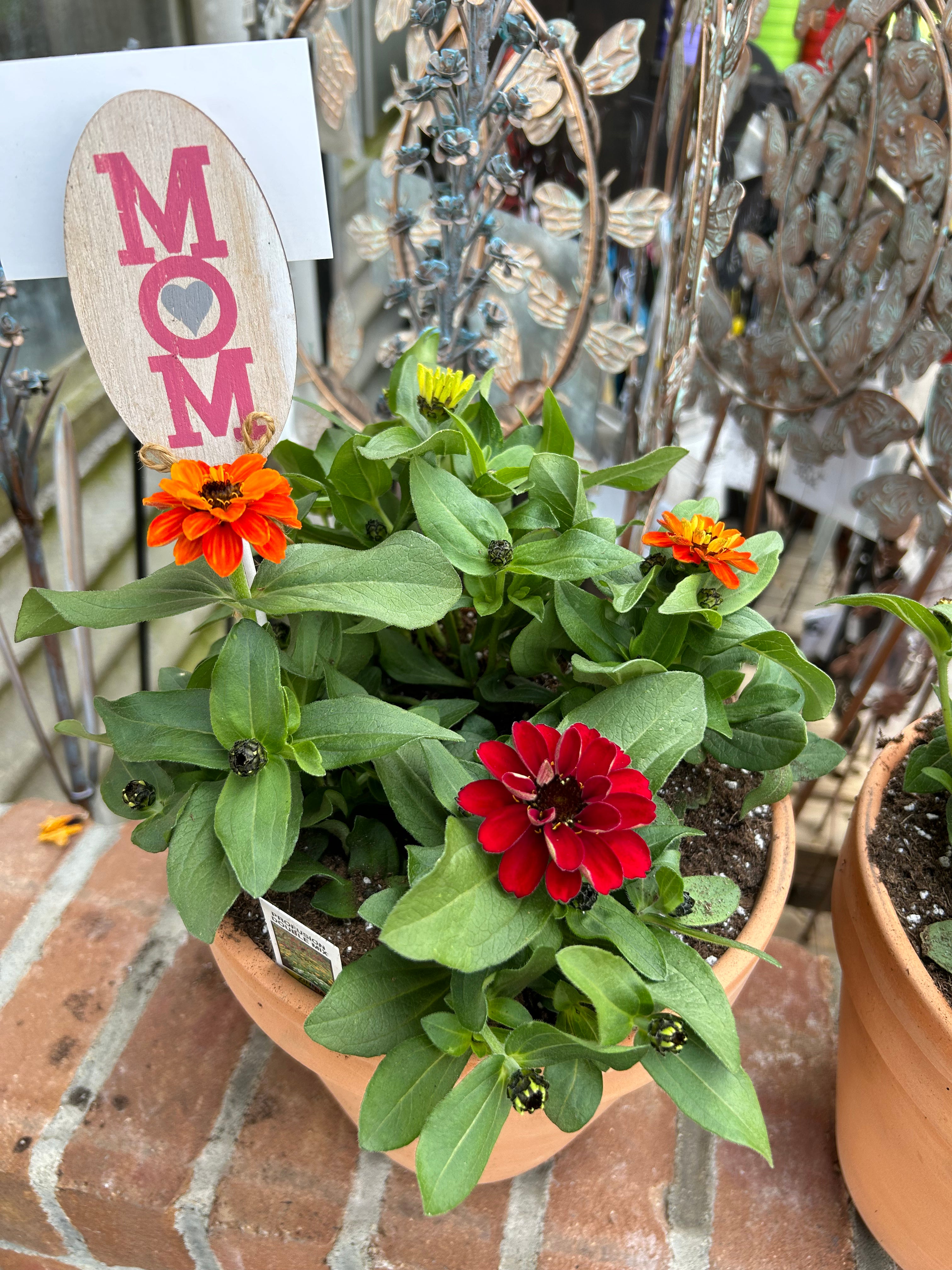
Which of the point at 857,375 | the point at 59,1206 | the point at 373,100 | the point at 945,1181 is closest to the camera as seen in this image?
the point at 945,1181

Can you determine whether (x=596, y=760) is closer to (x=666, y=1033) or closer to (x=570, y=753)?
(x=570, y=753)

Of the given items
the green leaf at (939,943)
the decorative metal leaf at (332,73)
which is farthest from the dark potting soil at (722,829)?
the decorative metal leaf at (332,73)

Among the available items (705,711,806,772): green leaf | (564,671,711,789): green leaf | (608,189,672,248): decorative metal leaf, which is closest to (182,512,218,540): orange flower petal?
(564,671,711,789): green leaf

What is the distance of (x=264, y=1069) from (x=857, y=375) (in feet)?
2.68

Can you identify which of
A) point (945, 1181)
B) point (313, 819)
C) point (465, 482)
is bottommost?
point (945, 1181)

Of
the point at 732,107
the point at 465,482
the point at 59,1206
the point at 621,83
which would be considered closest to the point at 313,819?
the point at 465,482

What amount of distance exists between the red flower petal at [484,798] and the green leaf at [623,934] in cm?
7

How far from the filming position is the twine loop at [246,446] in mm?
502

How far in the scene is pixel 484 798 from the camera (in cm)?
43

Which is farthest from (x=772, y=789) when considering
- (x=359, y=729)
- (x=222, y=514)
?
(x=222, y=514)

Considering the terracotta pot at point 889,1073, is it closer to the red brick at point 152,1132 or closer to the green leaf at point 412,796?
the green leaf at point 412,796

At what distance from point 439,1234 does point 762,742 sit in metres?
0.39

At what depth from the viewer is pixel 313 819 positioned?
1.83 ft

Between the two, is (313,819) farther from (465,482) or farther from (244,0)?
(244,0)
